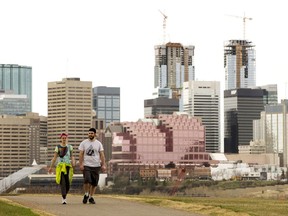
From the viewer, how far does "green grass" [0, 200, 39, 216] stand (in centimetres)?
2920

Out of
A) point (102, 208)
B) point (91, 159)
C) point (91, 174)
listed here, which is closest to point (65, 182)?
point (91, 174)

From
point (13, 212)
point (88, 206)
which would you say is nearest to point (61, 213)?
point (13, 212)

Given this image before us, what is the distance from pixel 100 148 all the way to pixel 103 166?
614 mm

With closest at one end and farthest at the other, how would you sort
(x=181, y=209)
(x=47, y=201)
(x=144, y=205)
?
(x=181, y=209)
(x=144, y=205)
(x=47, y=201)

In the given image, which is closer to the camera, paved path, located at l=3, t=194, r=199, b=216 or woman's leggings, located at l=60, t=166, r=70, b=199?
paved path, located at l=3, t=194, r=199, b=216

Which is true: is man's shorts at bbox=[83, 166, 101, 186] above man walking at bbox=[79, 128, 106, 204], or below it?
below

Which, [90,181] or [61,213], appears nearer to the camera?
[61,213]

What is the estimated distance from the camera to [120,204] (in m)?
35.0

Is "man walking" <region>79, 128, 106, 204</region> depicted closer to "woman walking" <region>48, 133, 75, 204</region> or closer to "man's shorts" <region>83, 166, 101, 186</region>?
"man's shorts" <region>83, 166, 101, 186</region>

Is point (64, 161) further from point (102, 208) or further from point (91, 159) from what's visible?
point (102, 208)

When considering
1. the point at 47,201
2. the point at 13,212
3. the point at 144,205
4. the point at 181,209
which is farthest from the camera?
the point at 47,201

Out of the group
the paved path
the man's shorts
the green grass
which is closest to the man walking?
the man's shorts

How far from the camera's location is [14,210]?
101 ft

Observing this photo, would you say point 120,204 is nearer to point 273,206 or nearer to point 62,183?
point 62,183
